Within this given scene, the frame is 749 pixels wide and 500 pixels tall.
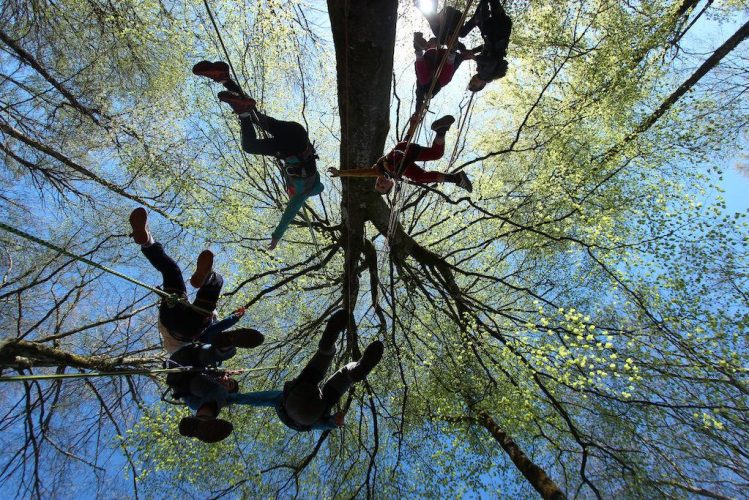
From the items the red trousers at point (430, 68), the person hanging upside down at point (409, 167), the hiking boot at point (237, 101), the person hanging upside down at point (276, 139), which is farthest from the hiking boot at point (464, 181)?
the hiking boot at point (237, 101)

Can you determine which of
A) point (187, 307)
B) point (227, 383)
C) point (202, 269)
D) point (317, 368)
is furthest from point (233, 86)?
point (227, 383)

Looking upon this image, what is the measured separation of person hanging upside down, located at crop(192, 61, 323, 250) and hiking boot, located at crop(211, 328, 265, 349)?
1.51 metres

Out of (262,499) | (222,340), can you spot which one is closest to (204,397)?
(222,340)

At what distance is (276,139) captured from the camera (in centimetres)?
379

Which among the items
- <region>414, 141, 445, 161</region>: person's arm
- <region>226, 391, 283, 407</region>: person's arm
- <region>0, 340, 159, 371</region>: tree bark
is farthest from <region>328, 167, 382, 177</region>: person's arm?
<region>0, 340, 159, 371</region>: tree bark

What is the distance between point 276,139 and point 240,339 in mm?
1984

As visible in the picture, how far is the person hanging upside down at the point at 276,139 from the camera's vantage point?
135 inches

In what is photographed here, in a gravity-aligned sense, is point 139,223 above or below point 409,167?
above

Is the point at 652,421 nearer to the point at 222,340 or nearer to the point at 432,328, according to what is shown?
the point at 432,328

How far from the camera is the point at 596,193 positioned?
5777 mm

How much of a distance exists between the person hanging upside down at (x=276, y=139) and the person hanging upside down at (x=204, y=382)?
5.54 ft

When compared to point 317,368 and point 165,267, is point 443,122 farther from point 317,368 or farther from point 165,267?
point 165,267

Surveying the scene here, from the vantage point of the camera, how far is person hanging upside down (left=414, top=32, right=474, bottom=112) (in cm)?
415

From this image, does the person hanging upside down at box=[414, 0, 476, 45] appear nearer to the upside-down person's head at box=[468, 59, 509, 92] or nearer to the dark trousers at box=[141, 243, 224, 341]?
the upside-down person's head at box=[468, 59, 509, 92]
